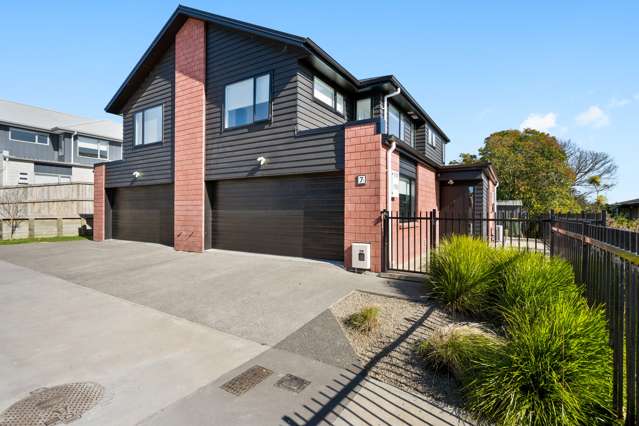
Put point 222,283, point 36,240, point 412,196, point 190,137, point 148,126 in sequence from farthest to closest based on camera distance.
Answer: point 36,240 < point 148,126 < point 190,137 < point 412,196 < point 222,283

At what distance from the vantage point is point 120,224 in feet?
49.8

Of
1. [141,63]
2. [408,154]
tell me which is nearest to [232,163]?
[408,154]

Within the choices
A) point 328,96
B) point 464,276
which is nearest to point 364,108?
point 328,96

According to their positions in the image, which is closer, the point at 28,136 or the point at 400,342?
the point at 400,342

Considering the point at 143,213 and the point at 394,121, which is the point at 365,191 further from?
the point at 143,213

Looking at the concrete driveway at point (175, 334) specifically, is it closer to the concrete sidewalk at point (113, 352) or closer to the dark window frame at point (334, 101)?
the concrete sidewalk at point (113, 352)

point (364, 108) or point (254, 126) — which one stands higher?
point (364, 108)

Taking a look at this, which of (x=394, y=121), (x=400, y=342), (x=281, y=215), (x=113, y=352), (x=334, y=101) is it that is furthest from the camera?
(x=394, y=121)

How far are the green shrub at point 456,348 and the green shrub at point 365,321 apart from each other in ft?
2.56

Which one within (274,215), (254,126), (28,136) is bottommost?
(274,215)

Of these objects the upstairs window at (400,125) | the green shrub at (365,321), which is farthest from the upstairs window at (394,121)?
the green shrub at (365,321)

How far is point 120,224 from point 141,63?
760 centimetres

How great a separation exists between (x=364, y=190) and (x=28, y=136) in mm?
30881

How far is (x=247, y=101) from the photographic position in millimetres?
10438
